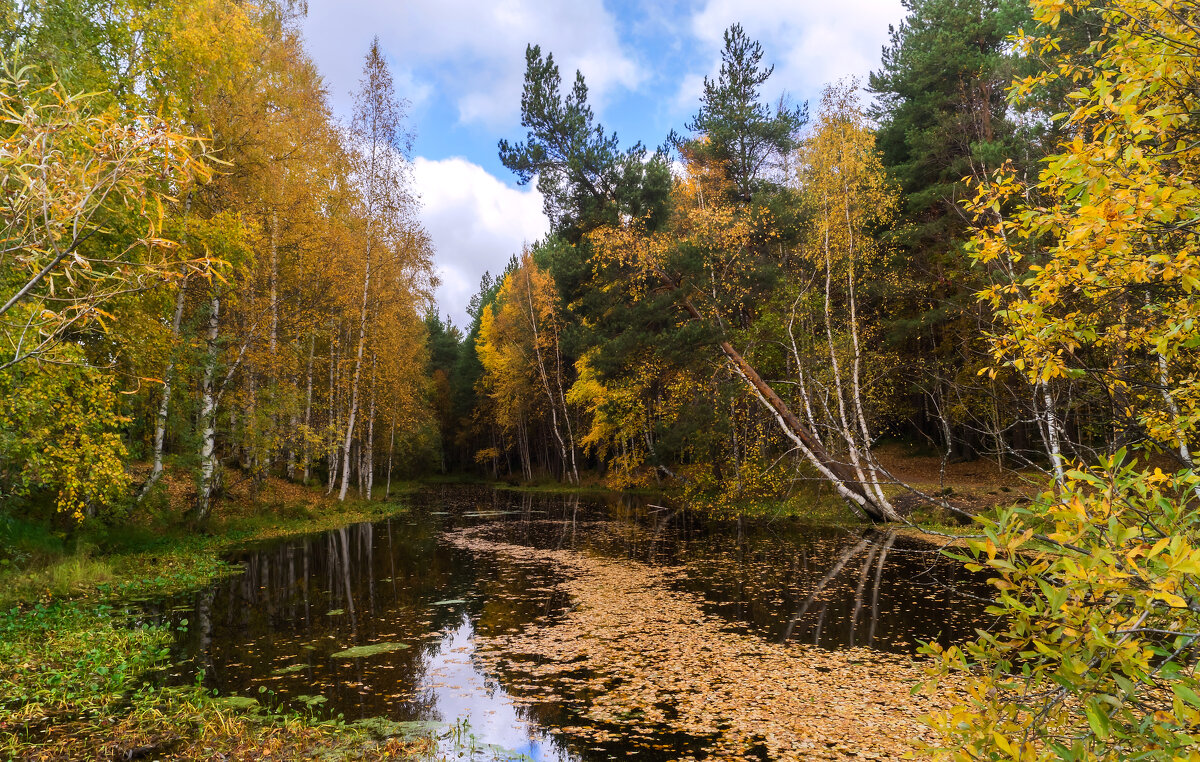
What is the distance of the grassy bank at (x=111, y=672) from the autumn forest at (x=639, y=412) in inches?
2.6

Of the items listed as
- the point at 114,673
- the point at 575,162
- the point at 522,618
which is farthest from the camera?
the point at 575,162

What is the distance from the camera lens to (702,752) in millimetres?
5117

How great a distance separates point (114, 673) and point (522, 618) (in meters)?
5.07

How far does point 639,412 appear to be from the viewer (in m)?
28.5

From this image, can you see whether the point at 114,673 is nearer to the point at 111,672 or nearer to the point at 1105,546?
the point at 111,672

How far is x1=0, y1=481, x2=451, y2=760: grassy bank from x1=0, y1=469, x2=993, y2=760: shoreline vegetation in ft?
0.05

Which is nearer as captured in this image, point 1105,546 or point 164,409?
point 1105,546

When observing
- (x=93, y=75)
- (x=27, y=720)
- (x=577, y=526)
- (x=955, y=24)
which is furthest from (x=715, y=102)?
(x=27, y=720)

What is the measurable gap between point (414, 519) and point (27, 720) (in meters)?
18.2

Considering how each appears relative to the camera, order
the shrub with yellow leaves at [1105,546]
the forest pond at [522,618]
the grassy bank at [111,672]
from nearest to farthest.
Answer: the shrub with yellow leaves at [1105,546]
the grassy bank at [111,672]
the forest pond at [522,618]

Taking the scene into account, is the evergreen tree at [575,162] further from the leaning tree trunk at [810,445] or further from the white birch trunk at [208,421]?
the white birch trunk at [208,421]

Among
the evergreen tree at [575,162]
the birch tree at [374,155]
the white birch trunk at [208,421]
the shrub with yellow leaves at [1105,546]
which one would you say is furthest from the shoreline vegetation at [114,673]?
the evergreen tree at [575,162]

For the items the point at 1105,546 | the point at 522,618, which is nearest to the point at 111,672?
the point at 522,618

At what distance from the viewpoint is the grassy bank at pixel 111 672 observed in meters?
5.17
